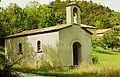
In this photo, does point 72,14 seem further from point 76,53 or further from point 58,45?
point 76,53

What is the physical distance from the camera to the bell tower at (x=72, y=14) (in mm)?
24141

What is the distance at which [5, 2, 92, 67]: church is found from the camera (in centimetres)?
2294

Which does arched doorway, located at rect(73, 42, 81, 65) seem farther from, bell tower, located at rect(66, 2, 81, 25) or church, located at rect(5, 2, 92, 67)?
bell tower, located at rect(66, 2, 81, 25)

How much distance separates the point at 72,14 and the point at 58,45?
3346mm

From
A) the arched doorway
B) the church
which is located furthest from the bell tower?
the arched doorway

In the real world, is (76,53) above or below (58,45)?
below

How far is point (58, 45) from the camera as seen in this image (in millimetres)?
22781

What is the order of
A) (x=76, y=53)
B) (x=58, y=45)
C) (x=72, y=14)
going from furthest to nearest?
(x=76, y=53), (x=72, y=14), (x=58, y=45)

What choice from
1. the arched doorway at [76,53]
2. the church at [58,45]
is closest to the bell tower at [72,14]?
the church at [58,45]

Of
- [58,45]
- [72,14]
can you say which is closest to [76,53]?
[58,45]

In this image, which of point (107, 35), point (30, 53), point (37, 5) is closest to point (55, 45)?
point (30, 53)

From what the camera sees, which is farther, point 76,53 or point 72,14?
point 76,53

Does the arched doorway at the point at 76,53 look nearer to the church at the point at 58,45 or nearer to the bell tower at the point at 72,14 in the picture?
the church at the point at 58,45

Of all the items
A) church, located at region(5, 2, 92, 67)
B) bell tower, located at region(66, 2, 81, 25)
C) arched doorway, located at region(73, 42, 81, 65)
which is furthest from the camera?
arched doorway, located at region(73, 42, 81, 65)
